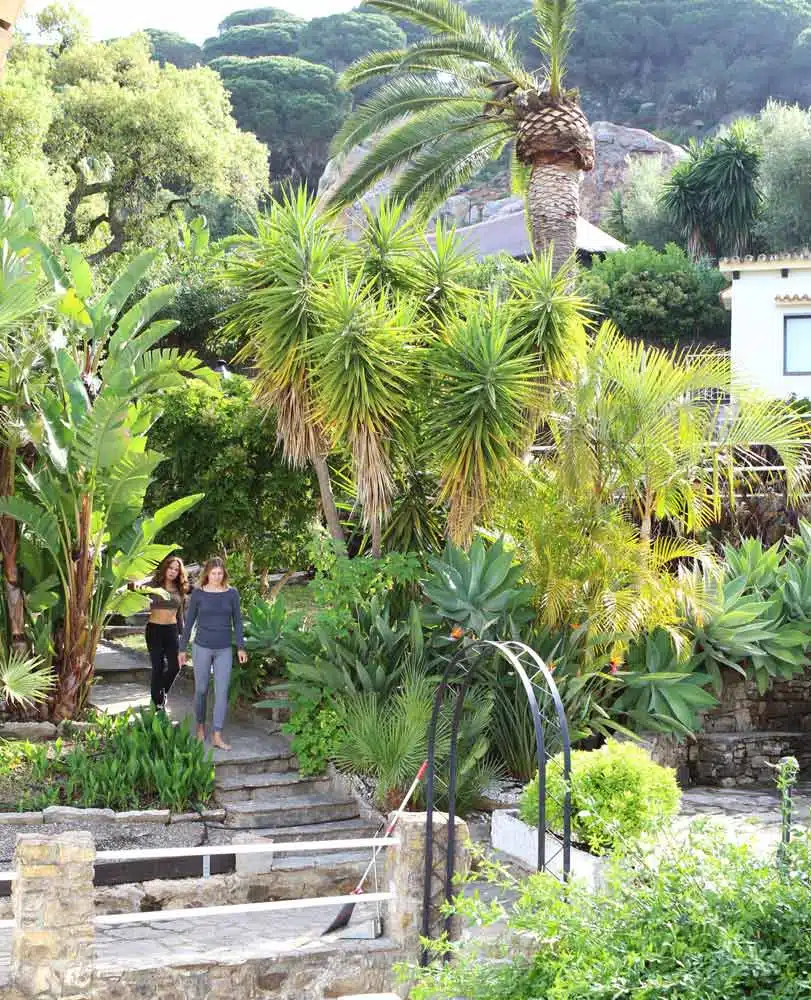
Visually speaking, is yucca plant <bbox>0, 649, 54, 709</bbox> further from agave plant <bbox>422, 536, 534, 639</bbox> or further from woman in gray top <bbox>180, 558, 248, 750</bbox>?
agave plant <bbox>422, 536, 534, 639</bbox>

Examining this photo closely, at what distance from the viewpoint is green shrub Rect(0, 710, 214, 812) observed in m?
10.5

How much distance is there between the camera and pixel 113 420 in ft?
37.9

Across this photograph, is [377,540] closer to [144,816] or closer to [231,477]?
[231,477]

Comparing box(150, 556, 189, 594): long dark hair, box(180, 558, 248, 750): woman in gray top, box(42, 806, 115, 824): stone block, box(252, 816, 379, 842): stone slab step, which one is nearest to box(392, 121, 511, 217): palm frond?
box(150, 556, 189, 594): long dark hair

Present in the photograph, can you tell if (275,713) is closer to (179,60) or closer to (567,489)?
(567,489)

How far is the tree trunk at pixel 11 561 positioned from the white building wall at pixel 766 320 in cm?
1928

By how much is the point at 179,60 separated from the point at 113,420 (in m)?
75.1

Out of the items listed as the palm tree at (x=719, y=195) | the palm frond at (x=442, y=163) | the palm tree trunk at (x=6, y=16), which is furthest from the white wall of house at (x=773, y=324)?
the palm tree trunk at (x=6, y=16)

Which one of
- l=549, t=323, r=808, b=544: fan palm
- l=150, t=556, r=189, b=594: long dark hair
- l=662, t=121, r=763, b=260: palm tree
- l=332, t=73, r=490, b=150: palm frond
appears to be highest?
l=662, t=121, r=763, b=260: palm tree

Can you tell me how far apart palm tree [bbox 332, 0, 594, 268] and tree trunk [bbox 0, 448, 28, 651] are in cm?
690

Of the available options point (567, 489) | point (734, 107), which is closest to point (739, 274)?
point (567, 489)

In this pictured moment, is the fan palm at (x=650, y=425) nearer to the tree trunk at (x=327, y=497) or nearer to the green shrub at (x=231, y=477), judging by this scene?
the tree trunk at (x=327, y=497)

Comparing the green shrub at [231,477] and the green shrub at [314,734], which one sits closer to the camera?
the green shrub at [314,734]

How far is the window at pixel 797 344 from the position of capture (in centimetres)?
2789
